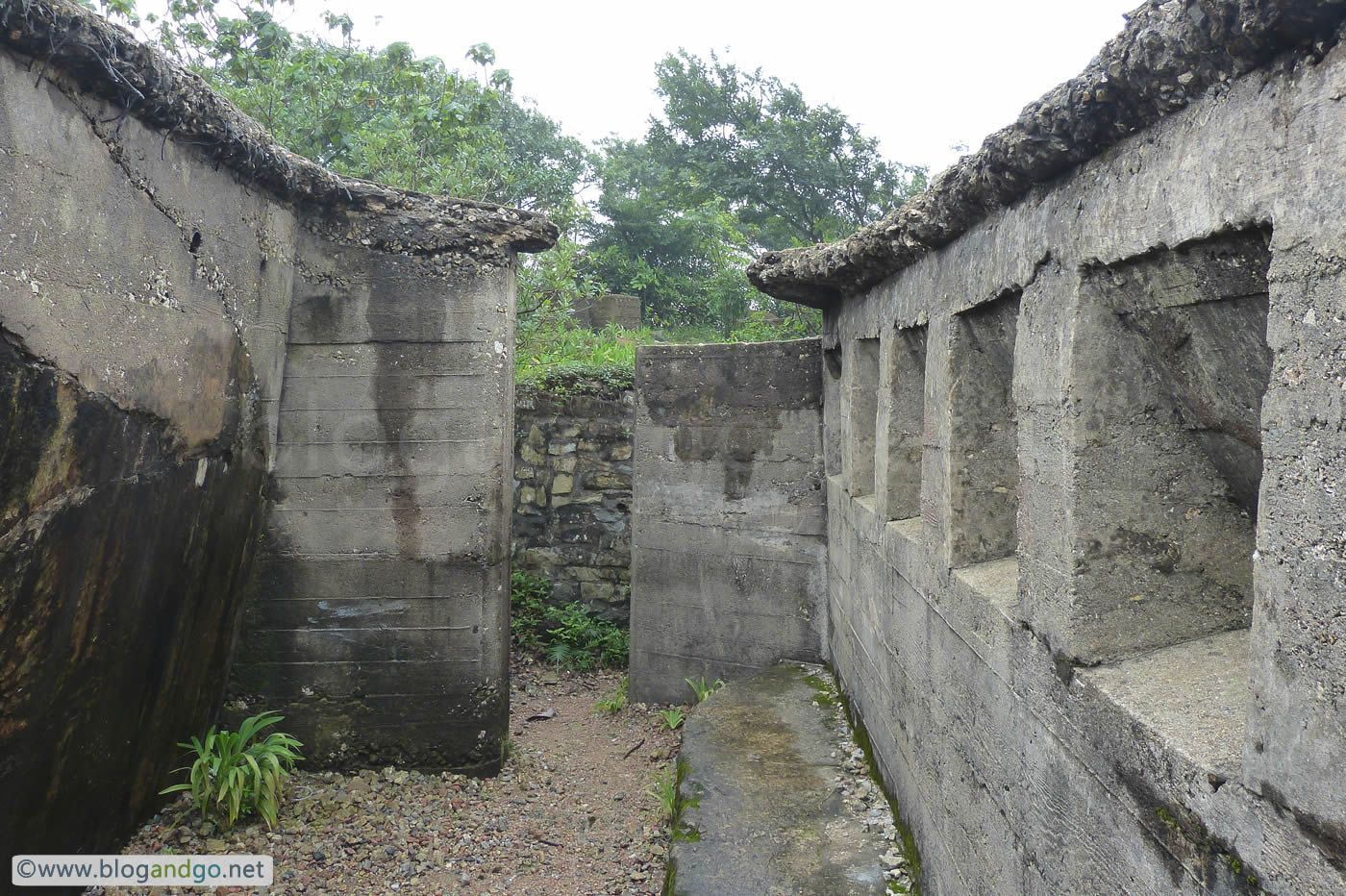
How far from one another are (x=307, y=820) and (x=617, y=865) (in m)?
1.62

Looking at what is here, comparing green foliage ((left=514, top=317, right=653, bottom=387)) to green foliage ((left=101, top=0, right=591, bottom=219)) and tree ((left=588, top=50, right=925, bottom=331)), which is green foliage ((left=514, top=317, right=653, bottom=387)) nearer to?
green foliage ((left=101, top=0, right=591, bottom=219))

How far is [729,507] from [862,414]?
161 centimetres

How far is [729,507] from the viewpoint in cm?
616

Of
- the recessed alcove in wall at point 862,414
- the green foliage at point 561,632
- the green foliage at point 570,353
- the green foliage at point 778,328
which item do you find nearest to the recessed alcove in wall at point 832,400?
the recessed alcove in wall at point 862,414

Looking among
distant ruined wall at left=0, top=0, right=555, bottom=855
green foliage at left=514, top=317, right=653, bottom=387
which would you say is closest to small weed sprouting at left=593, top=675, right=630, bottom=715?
distant ruined wall at left=0, top=0, right=555, bottom=855

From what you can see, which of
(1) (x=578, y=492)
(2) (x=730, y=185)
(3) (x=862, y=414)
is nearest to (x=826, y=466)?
(3) (x=862, y=414)

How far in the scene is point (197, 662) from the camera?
14.3 feet

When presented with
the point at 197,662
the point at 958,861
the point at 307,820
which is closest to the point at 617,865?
the point at 307,820

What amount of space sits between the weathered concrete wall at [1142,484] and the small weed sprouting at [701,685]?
2.57 m

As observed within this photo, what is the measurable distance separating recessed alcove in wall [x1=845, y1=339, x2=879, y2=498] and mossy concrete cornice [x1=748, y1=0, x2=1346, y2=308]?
5.12ft

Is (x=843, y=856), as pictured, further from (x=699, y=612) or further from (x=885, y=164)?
(x=885, y=164)

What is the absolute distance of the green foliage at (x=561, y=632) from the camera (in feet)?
24.4

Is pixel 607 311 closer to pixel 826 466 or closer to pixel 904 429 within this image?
pixel 826 466

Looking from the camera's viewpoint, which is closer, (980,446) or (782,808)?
(980,446)
